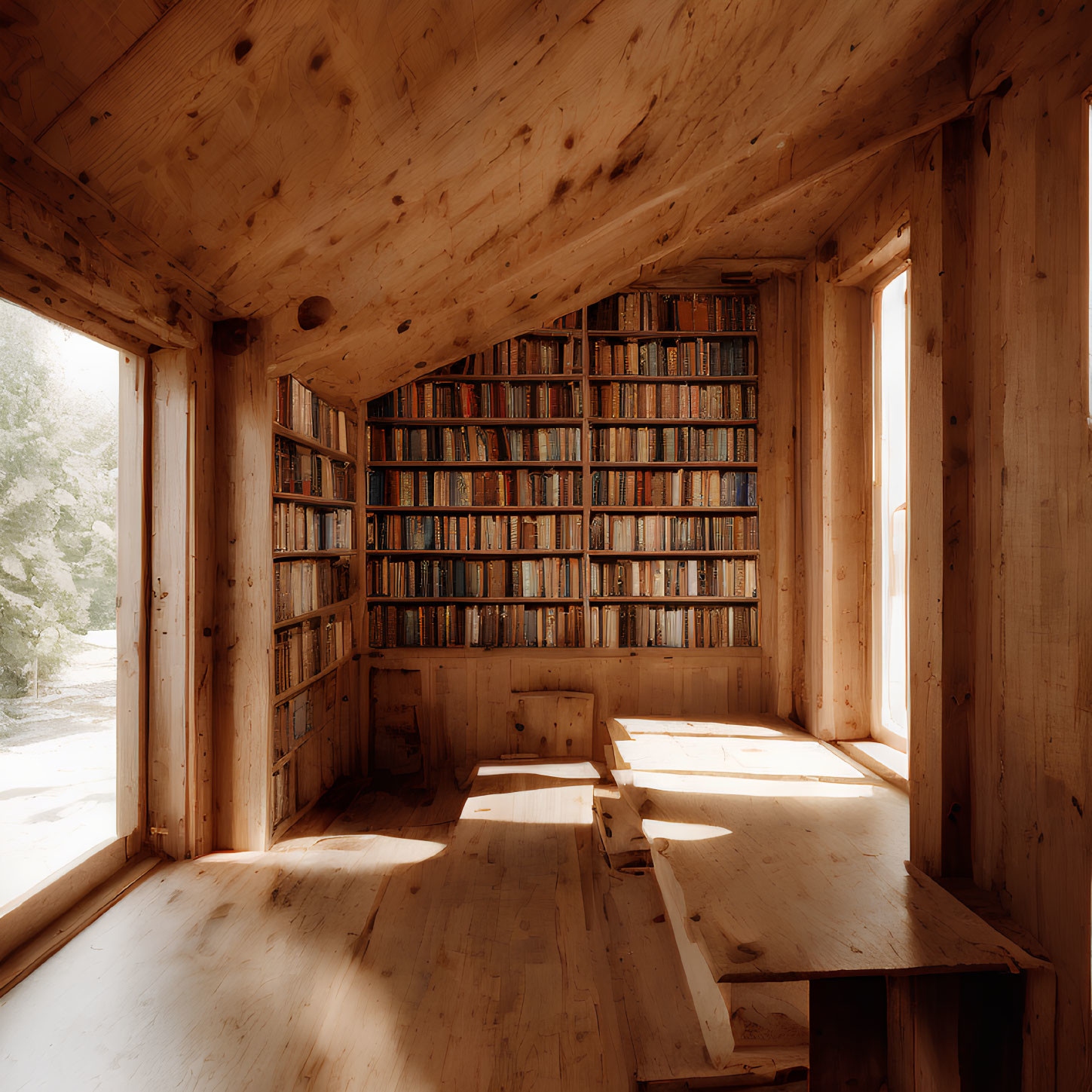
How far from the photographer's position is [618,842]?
2592 millimetres

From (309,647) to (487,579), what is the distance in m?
1.08

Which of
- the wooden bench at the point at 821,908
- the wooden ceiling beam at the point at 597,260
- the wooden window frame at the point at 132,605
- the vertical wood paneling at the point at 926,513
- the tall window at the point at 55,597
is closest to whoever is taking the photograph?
the wooden bench at the point at 821,908

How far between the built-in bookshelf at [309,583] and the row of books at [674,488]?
4.74 feet

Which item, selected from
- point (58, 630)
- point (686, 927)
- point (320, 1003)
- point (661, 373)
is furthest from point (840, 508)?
point (58, 630)

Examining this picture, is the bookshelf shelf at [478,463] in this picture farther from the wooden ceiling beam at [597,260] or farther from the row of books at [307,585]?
the row of books at [307,585]

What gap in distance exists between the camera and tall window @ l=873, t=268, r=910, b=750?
9.13ft

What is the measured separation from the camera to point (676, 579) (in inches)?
145

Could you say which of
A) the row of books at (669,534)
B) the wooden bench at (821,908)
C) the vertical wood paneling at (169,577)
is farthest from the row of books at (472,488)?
the wooden bench at (821,908)

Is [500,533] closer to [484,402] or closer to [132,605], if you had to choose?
[484,402]

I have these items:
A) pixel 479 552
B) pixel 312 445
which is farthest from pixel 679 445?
pixel 312 445

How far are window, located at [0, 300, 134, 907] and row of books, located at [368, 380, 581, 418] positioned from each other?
1562 millimetres

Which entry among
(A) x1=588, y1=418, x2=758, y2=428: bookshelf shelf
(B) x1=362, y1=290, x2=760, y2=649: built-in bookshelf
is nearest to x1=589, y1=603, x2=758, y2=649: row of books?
(B) x1=362, y1=290, x2=760, y2=649: built-in bookshelf

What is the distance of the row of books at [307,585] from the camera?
276cm

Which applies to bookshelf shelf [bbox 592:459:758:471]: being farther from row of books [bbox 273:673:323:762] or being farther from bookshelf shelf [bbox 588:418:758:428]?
row of books [bbox 273:673:323:762]
